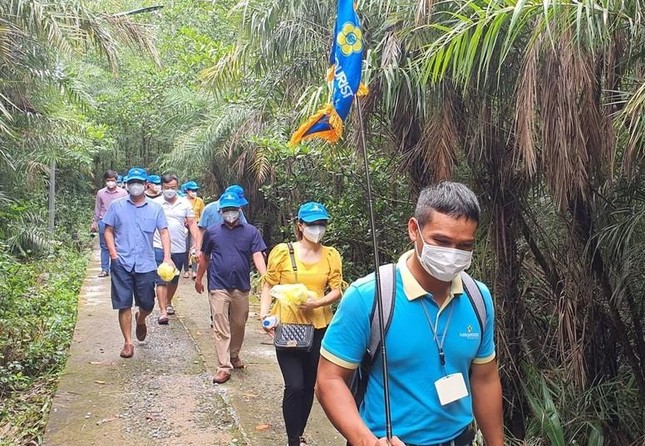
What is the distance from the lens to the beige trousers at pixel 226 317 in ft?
19.1

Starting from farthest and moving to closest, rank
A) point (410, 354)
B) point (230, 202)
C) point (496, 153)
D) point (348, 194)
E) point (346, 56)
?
point (348, 194) < point (230, 202) < point (496, 153) < point (346, 56) < point (410, 354)

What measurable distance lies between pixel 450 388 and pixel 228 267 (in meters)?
3.79

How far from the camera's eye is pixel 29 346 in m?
6.85

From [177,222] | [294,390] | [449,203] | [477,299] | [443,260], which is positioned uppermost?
[449,203]

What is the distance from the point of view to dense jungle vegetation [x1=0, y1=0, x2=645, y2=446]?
3857 millimetres

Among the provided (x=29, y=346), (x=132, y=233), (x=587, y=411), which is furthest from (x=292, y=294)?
(x=29, y=346)

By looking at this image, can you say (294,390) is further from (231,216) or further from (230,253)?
(231,216)

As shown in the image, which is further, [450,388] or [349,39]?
[349,39]

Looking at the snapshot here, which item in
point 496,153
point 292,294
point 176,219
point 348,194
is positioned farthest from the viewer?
point 348,194

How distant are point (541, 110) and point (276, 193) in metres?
8.51

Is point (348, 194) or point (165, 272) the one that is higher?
point (348, 194)

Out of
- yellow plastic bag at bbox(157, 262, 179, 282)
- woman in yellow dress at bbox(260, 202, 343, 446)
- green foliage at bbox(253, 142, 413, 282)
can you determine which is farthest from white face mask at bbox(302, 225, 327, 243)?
yellow plastic bag at bbox(157, 262, 179, 282)

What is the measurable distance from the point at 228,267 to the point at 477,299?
145 inches

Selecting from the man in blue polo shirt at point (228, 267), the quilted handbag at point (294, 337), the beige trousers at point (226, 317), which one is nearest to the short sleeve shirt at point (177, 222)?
the man in blue polo shirt at point (228, 267)
